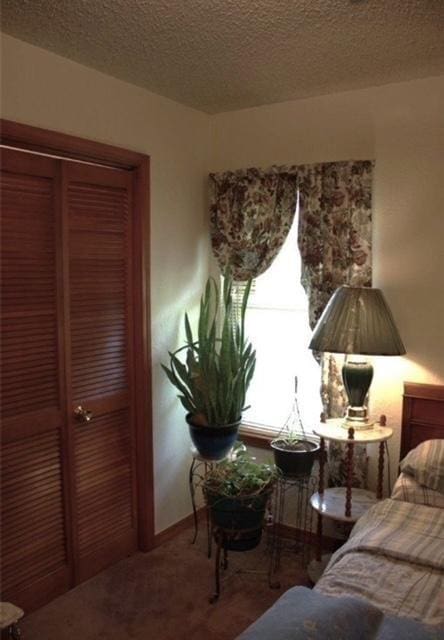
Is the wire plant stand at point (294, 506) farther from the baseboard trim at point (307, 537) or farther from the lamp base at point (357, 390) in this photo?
the lamp base at point (357, 390)

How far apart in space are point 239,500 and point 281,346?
3.28ft

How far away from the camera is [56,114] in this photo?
7.90 feet

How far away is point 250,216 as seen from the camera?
3.14m

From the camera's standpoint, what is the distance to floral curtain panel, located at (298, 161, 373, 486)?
279 cm

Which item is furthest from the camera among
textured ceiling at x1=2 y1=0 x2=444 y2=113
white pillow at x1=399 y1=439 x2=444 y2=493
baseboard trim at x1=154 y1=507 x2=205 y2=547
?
baseboard trim at x1=154 y1=507 x2=205 y2=547

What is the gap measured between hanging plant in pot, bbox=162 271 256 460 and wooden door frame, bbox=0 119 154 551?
0.17 metres

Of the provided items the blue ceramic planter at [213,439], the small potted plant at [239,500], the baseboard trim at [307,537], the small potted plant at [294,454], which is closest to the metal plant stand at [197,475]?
the blue ceramic planter at [213,439]

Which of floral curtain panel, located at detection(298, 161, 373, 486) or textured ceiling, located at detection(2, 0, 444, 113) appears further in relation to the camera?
floral curtain panel, located at detection(298, 161, 373, 486)

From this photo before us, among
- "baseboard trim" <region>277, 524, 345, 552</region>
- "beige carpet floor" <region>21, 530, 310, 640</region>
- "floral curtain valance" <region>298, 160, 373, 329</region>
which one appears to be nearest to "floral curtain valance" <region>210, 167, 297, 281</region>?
"floral curtain valance" <region>298, 160, 373, 329</region>

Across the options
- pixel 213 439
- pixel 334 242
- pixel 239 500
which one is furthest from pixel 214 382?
pixel 334 242

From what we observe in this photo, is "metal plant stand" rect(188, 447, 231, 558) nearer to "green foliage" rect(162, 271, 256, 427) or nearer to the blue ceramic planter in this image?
the blue ceramic planter

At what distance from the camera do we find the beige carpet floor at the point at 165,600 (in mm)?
2379

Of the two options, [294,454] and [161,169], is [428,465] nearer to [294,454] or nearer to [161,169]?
[294,454]

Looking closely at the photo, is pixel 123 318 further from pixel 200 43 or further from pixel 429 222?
pixel 429 222
